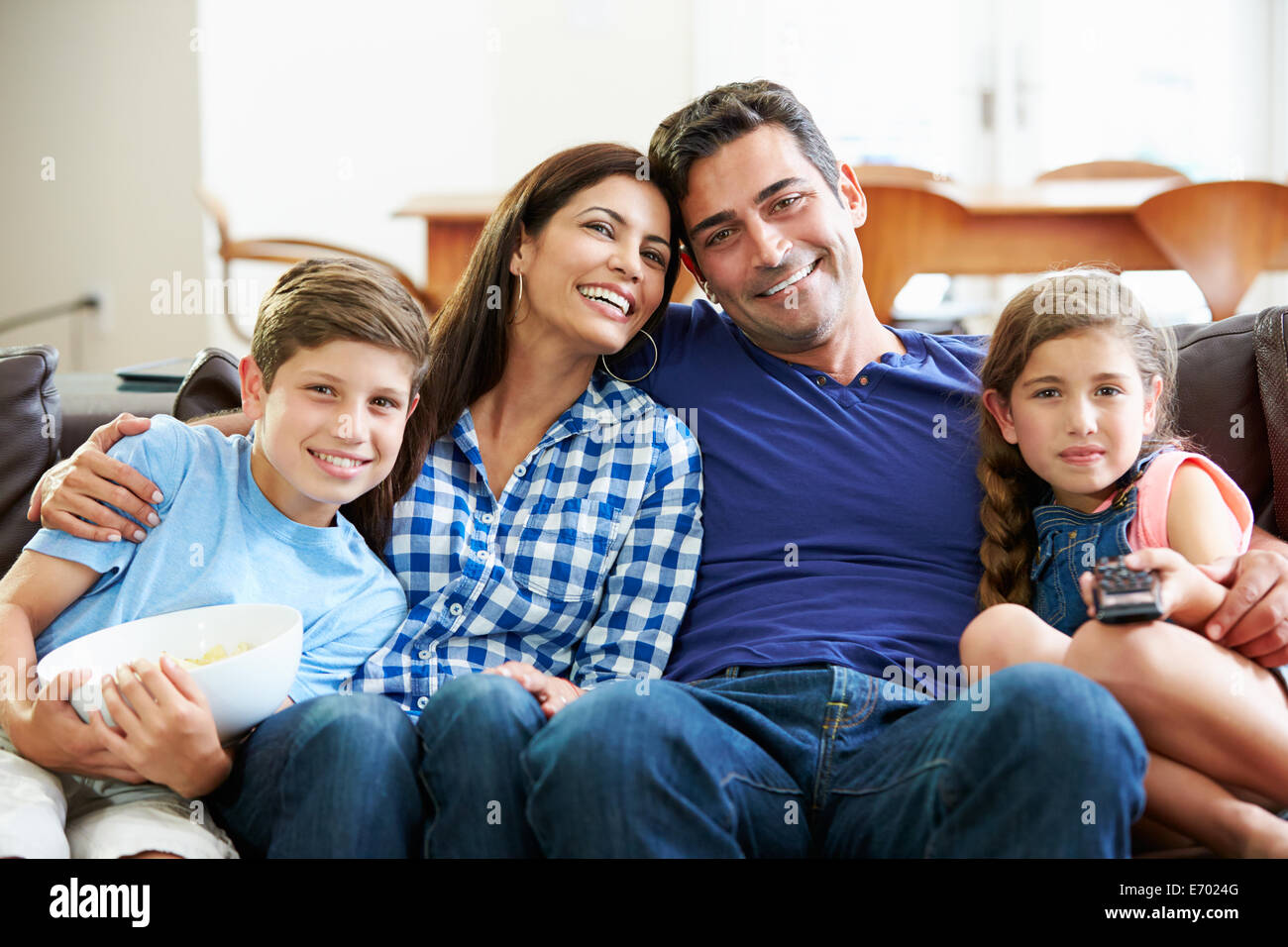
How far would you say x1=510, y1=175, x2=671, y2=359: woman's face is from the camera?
4.74 feet

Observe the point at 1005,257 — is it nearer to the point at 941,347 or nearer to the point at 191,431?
the point at 941,347

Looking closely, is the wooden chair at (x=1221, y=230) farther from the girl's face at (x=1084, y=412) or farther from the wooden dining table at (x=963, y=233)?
the girl's face at (x=1084, y=412)

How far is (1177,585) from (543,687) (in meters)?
0.65

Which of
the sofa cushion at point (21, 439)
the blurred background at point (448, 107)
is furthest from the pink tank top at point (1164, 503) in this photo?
the blurred background at point (448, 107)

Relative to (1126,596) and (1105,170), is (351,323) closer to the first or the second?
(1126,596)

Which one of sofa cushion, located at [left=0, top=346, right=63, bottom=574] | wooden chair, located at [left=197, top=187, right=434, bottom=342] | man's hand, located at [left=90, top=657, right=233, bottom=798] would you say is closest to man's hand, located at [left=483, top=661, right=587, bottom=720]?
man's hand, located at [left=90, top=657, right=233, bottom=798]

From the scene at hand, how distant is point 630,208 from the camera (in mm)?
1474

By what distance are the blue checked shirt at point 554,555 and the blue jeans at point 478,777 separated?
0.27m

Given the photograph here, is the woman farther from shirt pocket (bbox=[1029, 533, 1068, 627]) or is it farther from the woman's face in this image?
shirt pocket (bbox=[1029, 533, 1068, 627])

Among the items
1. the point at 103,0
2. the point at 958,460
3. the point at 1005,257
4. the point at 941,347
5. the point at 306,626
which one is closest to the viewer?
the point at 306,626

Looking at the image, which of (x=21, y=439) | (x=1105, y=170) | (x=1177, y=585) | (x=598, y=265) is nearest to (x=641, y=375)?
(x=598, y=265)

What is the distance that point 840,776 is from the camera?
1150mm
